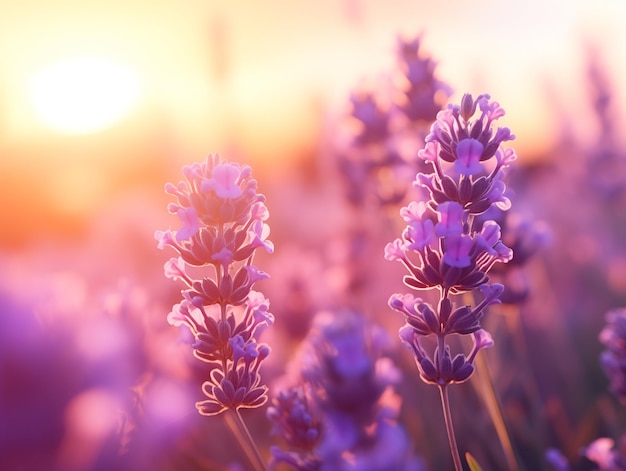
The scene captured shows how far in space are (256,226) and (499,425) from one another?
3.66 ft

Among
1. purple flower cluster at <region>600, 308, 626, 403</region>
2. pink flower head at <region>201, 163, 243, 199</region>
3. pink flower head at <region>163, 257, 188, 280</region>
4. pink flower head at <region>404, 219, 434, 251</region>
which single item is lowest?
purple flower cluster at <region>600, 308, 626, 403</region>

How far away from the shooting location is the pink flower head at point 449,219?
185 centimetres

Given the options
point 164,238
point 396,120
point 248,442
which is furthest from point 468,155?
point 396,120

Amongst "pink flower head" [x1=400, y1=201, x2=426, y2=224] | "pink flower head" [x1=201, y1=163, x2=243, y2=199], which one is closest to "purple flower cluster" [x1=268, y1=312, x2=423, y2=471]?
"pink flower head" [x1=400, y1=201, x2=426, y2=224]

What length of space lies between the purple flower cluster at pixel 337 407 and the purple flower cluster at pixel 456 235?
297 mm

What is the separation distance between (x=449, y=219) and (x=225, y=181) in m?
0.58

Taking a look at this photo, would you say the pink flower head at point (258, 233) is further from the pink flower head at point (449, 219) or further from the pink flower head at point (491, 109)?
the pink flower head at point (491, 109)

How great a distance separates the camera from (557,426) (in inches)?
153

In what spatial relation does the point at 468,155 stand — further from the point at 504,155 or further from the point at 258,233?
the point at 258,233

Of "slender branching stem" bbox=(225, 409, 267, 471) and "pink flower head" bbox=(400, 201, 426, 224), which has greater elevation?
"pink flower head" bbox=(400, 201, 426, 224)

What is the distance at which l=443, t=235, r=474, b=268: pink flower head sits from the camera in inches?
74.1

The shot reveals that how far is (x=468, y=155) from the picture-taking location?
1905 millimetres

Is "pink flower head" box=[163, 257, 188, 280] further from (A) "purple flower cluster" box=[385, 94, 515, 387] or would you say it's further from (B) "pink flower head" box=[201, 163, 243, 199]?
(A) "purple flower cluster" box=[385, 94, 515, 387]

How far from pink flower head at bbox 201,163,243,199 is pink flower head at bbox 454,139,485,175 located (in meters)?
0.56
